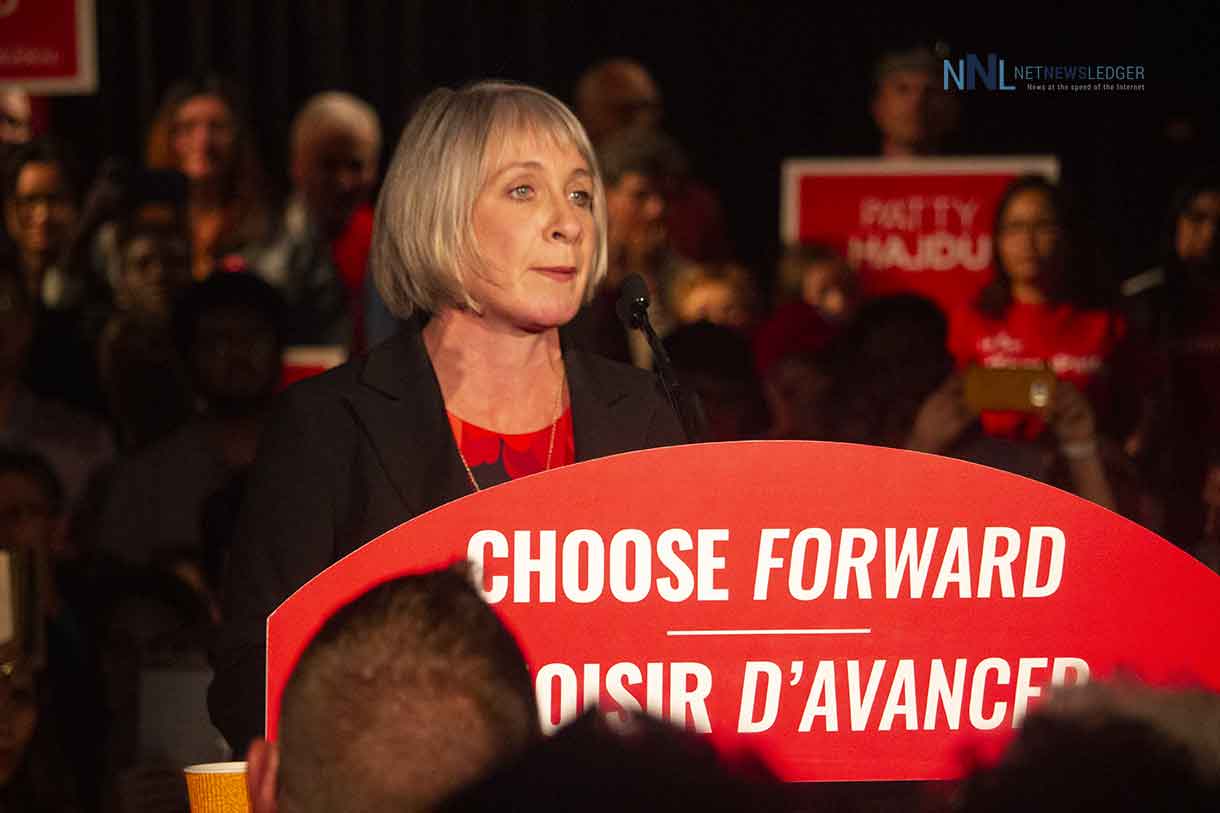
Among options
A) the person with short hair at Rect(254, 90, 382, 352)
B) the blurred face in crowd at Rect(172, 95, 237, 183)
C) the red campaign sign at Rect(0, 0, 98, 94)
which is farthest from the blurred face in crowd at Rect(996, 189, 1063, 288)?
the red campaign sign at Rect(0, 0, 98, 94)

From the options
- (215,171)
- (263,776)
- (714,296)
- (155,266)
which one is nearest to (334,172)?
(215,171)

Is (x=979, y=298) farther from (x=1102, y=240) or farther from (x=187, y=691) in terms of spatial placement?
(x=187, y=691)

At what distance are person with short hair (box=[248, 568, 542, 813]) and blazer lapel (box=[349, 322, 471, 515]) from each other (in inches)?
22.7

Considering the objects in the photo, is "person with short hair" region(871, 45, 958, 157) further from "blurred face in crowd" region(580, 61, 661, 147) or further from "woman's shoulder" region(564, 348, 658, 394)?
"woman's shoulder" region(564, 348, 658, 394)

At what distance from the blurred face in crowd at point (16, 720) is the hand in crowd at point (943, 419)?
159 centimetres

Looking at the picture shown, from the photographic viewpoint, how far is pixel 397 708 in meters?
1.06

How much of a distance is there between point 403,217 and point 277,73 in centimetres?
509

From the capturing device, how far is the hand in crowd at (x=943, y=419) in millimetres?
3297

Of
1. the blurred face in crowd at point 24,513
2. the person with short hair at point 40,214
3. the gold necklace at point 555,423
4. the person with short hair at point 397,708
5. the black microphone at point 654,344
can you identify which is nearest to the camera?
the person with short hair at point 397,708

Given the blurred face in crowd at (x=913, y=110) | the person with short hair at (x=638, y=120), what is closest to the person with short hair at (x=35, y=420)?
the person with short hair at (x=638, y=120)

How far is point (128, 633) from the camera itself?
3438 mm

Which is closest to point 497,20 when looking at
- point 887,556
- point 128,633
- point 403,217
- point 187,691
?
point 128,633

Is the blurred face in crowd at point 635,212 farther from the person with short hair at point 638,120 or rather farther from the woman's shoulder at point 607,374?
the woman's shoulder at point 607,374

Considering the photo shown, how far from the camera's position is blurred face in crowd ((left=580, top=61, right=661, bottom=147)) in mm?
5160
